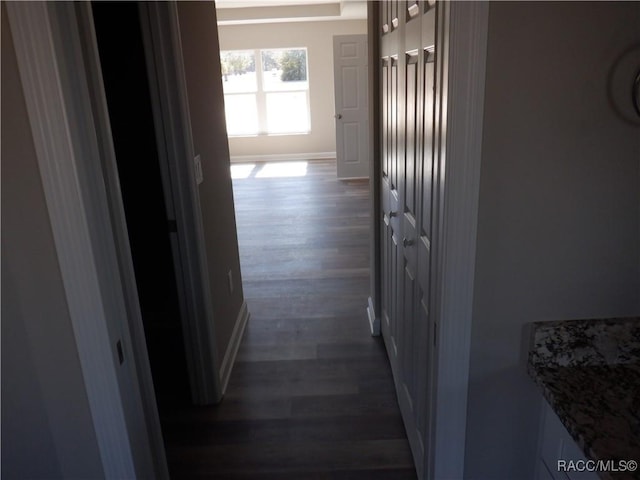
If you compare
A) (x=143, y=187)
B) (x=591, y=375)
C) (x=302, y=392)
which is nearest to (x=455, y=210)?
(x=591, y=375)

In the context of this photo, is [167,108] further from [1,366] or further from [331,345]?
[331,345]

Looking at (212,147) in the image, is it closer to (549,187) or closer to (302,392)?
(302,392)

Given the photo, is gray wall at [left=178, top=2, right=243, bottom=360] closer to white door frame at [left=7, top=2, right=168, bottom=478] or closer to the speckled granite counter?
white door frame at [left=7, top=2, right=168, bottom=478]

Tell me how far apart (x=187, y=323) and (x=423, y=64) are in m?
1.59

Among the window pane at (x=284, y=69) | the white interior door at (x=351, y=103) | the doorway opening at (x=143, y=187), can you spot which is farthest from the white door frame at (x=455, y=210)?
the window pane at (x=284, y=69)

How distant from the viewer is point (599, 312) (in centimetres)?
124

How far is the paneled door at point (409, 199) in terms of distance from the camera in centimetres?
150

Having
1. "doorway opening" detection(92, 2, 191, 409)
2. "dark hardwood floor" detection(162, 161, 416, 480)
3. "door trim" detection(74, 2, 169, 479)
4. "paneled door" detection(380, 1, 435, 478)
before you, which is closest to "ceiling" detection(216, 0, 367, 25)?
"dark hardwood floor" detection(162, 161, 416, 480)

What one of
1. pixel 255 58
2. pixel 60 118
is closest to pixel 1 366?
pixel 60 118

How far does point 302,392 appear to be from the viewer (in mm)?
2574

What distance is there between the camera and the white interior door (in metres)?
6.89

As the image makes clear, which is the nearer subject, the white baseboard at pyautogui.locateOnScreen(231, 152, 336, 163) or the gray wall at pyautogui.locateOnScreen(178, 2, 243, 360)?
the gray wall at pyautogui.locateOnScreen(178, 2, 243, 360)

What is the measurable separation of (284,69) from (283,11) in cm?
128

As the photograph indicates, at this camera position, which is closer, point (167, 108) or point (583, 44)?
point (583, 44)
